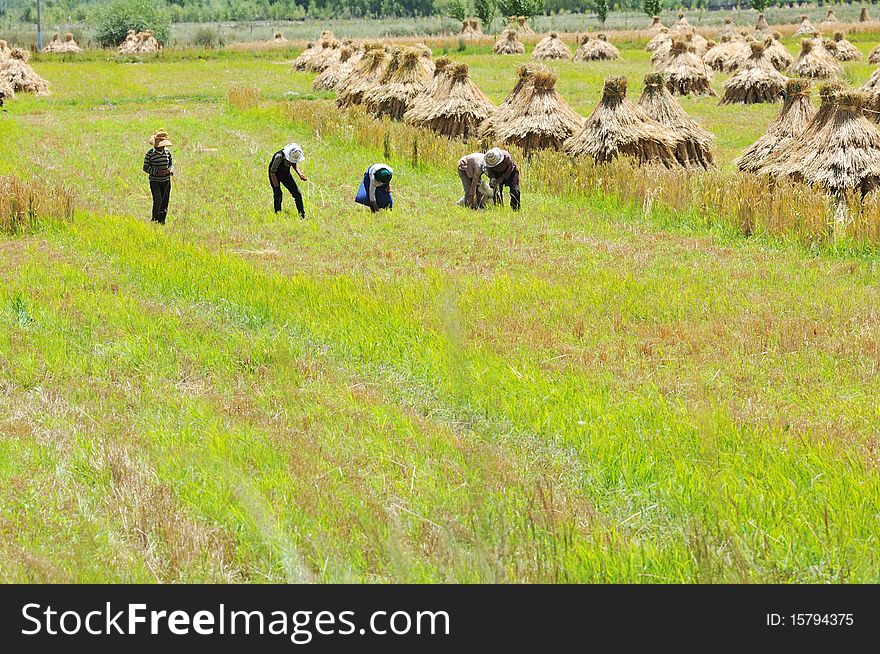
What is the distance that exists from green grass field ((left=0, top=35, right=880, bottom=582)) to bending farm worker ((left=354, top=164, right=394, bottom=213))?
1.35ft

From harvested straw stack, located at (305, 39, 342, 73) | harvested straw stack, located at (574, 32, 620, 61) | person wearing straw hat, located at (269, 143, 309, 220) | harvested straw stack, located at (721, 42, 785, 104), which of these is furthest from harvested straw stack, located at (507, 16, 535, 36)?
person wearing straw hat, located at (269, 143, 309, 220)

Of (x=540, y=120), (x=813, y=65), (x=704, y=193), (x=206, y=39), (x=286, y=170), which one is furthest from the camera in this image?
(x=206, y=39)

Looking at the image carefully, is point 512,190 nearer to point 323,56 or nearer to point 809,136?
point 809,136

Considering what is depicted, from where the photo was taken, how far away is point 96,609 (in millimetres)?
3137

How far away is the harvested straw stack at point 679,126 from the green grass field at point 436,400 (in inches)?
210

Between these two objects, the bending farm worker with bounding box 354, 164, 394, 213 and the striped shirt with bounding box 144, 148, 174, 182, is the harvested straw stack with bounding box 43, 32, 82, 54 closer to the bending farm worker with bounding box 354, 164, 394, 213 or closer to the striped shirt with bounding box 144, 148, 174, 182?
the striped shirt with bounding box 144, 148, 174, 182

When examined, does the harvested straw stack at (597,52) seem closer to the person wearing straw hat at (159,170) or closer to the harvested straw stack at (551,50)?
the harvested straw stack at (551,50)

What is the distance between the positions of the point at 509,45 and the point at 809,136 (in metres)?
38.7

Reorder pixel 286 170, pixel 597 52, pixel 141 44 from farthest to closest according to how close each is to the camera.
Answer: pixel 141 44 < pixel 597 52 < pixel 286 170

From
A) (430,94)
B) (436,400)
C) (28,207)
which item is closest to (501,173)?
(28,207)

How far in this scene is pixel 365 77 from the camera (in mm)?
28297

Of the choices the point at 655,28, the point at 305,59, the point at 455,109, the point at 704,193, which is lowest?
the point at 704,193

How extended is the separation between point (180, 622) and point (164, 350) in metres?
4.79

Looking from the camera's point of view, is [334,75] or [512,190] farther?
[334,75]
